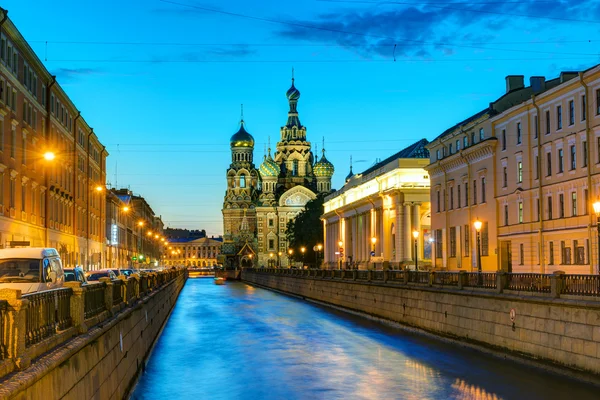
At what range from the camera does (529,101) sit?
177 feet

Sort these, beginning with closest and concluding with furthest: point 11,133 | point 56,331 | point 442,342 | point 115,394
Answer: point 56,331, point 115,394, point 442,342, point 11,133

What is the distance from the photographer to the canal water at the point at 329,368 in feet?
86.8

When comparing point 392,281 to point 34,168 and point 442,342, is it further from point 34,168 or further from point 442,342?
point 34,168

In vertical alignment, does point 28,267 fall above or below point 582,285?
above

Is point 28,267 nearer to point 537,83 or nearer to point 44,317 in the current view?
point 44,317

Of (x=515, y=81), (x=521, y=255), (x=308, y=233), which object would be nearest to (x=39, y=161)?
(x=521, y=255)

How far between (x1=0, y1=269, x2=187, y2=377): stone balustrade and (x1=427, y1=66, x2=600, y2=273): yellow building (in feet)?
109

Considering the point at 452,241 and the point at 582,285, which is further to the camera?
the point at 452,241

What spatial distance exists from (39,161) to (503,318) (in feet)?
104

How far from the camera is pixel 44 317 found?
44.1ft

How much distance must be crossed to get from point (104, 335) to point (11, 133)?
28.3m

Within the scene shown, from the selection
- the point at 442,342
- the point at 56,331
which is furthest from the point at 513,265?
the point at 56,331

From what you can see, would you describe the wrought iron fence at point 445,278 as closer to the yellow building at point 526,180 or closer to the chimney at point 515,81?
the yellow building at point 526,180

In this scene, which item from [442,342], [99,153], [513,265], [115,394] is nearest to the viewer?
[115,394]
